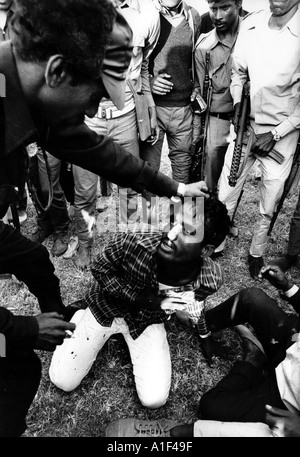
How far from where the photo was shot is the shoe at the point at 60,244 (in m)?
3.80

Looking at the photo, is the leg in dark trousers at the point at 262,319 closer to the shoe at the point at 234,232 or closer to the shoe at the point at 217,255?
the shoe at the point at 217,255

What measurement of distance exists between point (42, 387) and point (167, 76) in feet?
9.29

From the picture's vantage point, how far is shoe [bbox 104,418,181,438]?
241 cm

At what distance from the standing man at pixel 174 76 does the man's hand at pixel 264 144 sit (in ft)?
2.69

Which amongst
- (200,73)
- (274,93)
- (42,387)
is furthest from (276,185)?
(42,387)

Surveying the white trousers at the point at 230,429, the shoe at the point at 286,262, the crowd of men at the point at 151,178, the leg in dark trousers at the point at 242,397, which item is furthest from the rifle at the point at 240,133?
the white trousers at the point at 230,429

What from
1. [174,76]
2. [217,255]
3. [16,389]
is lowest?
[217,255]

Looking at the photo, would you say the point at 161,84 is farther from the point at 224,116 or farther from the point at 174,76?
the point at 224,116

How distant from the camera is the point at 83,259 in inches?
146

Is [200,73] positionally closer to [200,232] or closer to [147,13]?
[147,13]

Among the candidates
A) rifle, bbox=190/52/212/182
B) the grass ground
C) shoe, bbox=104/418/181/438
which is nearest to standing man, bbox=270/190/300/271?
the grass ground

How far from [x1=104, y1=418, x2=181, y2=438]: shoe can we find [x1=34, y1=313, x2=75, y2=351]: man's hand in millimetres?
824

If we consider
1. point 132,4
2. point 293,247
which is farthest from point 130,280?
point 132,4

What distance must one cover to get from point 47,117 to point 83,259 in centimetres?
205
